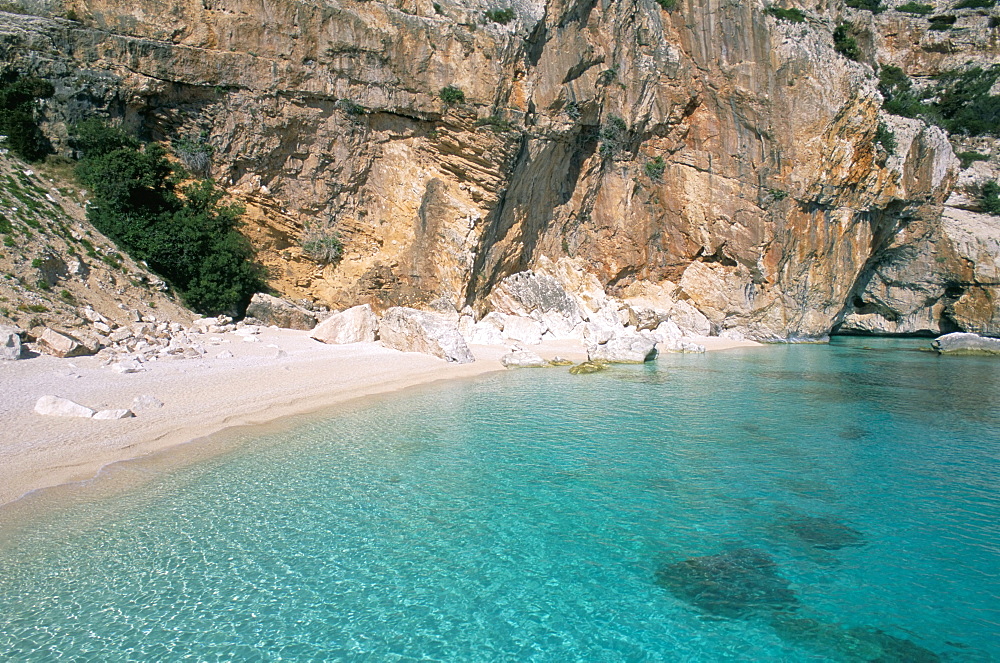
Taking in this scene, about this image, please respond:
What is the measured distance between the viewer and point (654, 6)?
3023cm

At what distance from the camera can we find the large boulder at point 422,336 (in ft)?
56.3

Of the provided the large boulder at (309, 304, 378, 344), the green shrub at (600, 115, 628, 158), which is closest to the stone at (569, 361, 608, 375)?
the large boulder at (309, 304, 378, 344)

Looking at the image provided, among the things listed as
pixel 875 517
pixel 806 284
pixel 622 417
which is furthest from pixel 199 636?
pixel 806 284

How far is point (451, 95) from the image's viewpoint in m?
22.5

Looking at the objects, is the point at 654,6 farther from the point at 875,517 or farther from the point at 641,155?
the point at 875,517

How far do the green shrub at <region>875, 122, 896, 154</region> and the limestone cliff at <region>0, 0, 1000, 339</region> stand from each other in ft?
1.57

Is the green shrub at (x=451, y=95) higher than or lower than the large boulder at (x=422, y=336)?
higher

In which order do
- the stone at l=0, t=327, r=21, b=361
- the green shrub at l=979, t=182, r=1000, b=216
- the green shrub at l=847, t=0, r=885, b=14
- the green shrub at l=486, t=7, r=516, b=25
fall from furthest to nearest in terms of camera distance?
the green shrub at l=847, t=0, r=885, b=14, the green shrub at l=979, t=182, r=1000, b=216, the green shrub at l=486, t=7, r=516, b=25, the stone at l=0, t=327, r=21, b=361

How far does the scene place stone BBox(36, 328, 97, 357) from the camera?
1024 cm

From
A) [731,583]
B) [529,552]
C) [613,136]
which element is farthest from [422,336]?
[613,136]

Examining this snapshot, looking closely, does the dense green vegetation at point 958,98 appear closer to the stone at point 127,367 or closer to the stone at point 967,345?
the stone at point 967,345

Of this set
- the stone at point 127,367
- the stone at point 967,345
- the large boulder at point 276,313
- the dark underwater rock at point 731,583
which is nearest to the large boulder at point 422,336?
the large boulder at point 276,313

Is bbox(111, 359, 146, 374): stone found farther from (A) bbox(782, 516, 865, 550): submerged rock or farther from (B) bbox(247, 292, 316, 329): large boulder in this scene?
(A) bbox(782, 516, 865, 550): submerged rock

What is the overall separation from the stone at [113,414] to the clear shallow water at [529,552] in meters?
2.08
